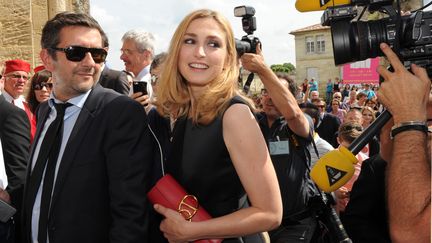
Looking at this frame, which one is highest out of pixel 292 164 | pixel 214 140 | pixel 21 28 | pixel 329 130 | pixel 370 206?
pixel 21 28

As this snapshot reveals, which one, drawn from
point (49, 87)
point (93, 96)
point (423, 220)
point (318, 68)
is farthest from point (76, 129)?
point (318, 68)

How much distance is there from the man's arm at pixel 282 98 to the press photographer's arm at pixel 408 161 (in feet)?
4.29

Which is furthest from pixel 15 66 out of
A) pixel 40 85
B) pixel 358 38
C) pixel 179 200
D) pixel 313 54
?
pixel 313 54

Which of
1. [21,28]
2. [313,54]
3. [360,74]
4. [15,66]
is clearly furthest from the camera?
[313,54]

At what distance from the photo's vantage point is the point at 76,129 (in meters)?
1.95

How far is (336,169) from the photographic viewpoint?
1635 mm

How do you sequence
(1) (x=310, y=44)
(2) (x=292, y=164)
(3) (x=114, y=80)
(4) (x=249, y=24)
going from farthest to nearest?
(1) (x=310, y=44) → (3) (x=114, y=80) → (2) (x=292, y=164) → (4) (x=249, y=24)

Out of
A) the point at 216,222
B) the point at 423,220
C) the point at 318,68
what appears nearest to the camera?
the point at 423,220

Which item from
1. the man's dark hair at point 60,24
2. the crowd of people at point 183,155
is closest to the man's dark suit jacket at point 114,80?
the crowd of people at point 183,155

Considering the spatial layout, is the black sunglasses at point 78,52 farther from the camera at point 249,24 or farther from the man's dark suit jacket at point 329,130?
the man's dark suit jacket at point 329,130

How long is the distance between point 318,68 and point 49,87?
5066 cm

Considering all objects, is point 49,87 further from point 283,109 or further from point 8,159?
point 283,109

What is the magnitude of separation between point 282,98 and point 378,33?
4.72 ft

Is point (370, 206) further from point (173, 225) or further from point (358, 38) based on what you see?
point (173, 225)
